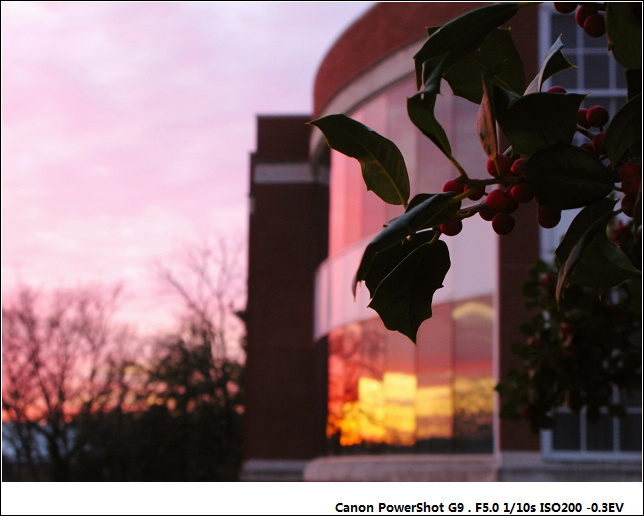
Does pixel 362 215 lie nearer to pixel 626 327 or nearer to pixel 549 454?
pixel 549 454

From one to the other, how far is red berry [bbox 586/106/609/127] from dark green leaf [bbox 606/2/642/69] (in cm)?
36

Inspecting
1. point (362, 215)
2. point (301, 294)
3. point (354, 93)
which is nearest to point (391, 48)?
point (354, 93)

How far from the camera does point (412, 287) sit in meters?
1.89

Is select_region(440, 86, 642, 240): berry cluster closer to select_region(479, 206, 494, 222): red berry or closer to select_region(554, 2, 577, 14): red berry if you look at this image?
select_region(479, 206, 494, 222): red berry

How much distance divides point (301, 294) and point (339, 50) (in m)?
8.37

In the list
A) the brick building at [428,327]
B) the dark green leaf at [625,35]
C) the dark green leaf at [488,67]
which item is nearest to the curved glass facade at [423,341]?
the brick building at [428,327]

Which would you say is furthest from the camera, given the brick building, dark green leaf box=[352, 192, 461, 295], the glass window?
the brick building

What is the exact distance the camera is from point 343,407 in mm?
21250

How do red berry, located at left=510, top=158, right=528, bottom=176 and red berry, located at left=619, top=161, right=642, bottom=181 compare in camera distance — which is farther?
red berry, located at left=510, top=158, right=528, bottom=176

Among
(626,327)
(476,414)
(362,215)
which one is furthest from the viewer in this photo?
(362,215)

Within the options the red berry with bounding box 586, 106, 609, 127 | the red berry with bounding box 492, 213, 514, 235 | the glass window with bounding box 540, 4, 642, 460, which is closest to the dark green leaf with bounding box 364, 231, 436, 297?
the red berry with bounding box 492, 213, 514, 235

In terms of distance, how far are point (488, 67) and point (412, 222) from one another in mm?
537

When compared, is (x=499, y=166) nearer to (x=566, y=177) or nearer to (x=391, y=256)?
(x=566, y=177)

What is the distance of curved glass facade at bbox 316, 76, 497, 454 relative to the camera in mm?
17172
